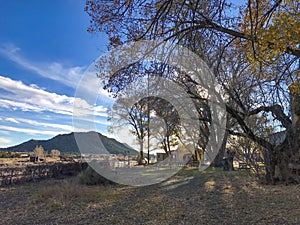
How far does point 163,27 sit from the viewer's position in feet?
14.5

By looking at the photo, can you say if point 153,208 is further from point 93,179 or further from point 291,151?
point 291,151

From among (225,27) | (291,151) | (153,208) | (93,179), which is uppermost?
(225,27)

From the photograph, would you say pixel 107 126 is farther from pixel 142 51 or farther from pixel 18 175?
pixel 142 51

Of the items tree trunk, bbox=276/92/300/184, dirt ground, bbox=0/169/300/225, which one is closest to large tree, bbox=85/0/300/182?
tree trunk, bbox=276/92/300/184

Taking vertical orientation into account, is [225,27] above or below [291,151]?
above

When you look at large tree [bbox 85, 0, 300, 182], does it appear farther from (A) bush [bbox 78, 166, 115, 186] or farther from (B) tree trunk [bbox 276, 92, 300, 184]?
(A) bush [bbox 78, 166, 115, 186]

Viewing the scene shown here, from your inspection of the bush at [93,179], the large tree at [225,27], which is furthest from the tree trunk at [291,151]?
the bush at [93,179]

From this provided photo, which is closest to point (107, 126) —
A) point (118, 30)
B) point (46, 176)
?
point (46, 176)

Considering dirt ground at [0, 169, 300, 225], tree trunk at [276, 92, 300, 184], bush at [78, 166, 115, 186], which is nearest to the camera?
dirt ground at [0, 169, 300, 225]

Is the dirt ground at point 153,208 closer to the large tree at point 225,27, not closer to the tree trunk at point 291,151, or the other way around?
the tree trunk at point 291,151

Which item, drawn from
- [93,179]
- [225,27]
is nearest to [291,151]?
[225,27]

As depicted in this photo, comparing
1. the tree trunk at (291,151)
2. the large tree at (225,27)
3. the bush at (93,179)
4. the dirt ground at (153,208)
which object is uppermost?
the large tree at (225,27)

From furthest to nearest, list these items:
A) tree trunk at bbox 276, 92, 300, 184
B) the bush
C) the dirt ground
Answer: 1. the bush
2. tree trunk at bbox 276, 92, 300, 184
3. the dirt ground

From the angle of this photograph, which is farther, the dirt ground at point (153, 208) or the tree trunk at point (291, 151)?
the tree trunk at point (291, 151)
